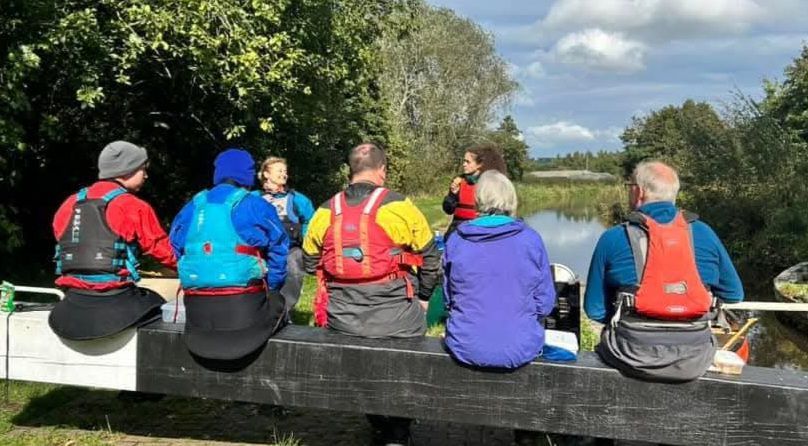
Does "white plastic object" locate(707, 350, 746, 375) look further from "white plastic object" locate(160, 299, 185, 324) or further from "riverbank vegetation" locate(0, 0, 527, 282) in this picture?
"riverbank vegetation" locate(0, 0, 527, 282)

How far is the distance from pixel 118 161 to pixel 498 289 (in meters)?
2.26

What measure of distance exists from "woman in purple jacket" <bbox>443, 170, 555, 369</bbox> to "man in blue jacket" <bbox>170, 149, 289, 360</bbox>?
1.08 meters

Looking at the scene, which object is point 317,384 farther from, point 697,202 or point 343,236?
point 697,202

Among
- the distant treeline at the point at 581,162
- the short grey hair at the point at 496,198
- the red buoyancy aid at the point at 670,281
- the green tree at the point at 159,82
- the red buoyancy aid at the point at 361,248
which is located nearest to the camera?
the red buoyancy aid at the point at 670,281

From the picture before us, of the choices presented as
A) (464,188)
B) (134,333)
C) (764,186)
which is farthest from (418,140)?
(134,333)

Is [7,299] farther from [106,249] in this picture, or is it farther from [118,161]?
[118,161]

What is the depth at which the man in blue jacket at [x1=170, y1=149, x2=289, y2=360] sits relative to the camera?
3.86 meters

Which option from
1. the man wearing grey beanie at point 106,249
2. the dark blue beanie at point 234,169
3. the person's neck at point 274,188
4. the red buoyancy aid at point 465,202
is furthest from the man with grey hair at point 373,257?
the red buoyancy aid at point 465,202

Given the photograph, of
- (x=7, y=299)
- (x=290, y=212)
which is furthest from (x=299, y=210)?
(x=7, y=299)

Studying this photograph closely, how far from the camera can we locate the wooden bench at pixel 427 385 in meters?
3.42

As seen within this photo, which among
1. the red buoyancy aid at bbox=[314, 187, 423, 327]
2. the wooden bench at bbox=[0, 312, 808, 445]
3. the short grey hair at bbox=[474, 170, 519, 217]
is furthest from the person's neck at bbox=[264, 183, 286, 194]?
the short grey hair at bbox=[474, 170, 519, 217]

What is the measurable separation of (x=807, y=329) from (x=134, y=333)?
10.7 m

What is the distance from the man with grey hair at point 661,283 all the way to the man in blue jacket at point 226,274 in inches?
71.7

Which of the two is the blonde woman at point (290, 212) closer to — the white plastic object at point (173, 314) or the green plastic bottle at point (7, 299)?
the white plastic object at point (173, 314)
